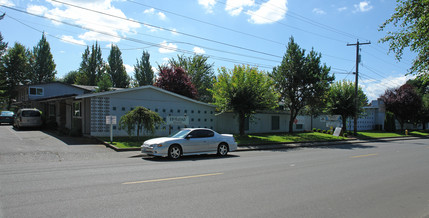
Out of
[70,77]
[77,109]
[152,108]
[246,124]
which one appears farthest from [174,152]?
[70,77]

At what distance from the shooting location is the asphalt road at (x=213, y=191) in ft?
17.3

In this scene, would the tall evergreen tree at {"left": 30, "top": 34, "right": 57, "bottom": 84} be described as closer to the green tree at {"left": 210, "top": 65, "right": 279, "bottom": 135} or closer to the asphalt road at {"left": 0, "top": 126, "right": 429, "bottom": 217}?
the green tree at {"left": 210, "top": 65, "right": 279, "bottom": 135}

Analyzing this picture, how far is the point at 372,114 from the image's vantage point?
43938mm

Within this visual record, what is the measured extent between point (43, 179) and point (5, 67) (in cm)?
5247

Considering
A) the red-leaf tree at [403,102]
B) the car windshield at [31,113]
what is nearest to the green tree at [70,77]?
the car windshield at [31,113]

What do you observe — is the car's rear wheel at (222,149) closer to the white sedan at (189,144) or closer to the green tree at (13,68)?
the white sedan at (189,144)

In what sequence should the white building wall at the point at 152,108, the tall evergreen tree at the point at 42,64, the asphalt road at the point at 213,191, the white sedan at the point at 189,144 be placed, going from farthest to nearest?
the tall evergreen tree at the point at 42,64 < the white building wall at the point at 152,108 < the white sedan at the point at 189,144 < the asphalt road at the point at 213,191

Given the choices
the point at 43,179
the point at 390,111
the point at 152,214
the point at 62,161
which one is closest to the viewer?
the point at 152,214

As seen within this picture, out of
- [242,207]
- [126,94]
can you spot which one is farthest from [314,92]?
[242,207]

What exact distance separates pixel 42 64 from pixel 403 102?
5871 cm

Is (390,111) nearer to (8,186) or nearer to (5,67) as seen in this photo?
(8,186)

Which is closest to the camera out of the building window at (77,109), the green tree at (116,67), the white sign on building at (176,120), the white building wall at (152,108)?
the white sign on building at (176,120)

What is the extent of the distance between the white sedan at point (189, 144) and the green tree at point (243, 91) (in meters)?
7.49

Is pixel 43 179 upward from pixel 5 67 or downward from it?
downward
